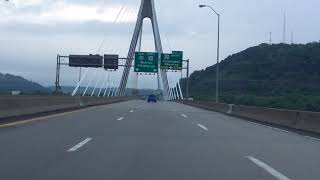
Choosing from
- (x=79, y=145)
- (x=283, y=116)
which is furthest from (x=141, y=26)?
(x=79, y=145)

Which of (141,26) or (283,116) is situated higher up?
(141,26)

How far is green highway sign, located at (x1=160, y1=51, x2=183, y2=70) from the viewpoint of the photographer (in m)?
84.6

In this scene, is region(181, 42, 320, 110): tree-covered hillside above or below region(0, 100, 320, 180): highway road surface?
above

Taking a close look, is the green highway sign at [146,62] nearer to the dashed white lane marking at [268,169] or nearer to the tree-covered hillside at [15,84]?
the tree-covered hillside at [15,84]

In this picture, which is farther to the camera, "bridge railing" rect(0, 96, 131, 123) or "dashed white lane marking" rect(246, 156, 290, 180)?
"bridge railing" rect(0, 96, 131, 123)

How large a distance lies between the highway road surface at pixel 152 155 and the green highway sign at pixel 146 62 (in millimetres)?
60650

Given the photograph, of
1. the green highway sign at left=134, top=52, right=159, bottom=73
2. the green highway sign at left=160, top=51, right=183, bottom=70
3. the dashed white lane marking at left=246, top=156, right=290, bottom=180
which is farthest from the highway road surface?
the green highway sign at left=160, top=51, right=183, bottom=70

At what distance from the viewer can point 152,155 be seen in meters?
14.7

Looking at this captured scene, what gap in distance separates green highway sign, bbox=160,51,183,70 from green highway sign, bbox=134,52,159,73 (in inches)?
60.4

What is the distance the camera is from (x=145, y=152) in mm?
15297

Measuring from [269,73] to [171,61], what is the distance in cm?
5748

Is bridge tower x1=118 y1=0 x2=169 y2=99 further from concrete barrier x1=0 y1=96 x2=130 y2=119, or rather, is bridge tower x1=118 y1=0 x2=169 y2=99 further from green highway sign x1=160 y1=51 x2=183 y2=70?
concrete barrier x1=0 y1=96 x2=130 y2=119

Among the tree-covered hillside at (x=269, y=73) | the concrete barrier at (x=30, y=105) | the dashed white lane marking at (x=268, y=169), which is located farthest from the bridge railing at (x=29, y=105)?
the tree-covered hillside at (x=269, y=73)

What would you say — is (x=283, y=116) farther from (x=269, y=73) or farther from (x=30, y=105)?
(x=269, y=73)
